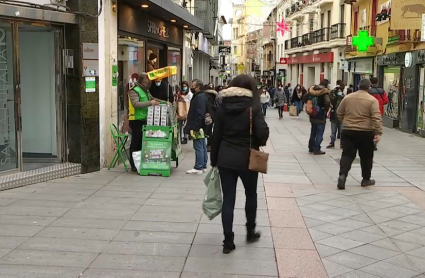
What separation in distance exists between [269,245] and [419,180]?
4855 millimetres

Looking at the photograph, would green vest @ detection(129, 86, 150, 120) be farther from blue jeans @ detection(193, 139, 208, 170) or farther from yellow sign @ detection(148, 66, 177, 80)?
blue jeans @ detection(193, 139, 208, 170)

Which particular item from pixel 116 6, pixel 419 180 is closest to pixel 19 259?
pixel 116 6

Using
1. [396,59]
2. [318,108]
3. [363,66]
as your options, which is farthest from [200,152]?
[363,66]

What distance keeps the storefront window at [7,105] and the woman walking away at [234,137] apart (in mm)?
4171

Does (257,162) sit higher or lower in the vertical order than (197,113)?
lower

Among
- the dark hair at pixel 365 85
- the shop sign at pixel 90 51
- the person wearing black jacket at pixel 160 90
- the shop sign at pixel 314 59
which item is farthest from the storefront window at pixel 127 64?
the shop sign at pixel 314 59

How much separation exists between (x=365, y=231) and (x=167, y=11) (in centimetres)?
813

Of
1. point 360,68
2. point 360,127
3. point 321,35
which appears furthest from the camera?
point 321,35

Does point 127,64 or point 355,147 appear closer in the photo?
point 355,147

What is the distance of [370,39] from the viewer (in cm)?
2086

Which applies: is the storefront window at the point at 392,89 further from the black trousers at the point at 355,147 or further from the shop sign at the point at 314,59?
the black trousers at the point at 355,147

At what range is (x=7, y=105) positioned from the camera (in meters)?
7.69

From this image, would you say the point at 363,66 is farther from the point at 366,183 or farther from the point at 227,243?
the point at 227,243

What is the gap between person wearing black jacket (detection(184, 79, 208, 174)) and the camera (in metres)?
8.80
